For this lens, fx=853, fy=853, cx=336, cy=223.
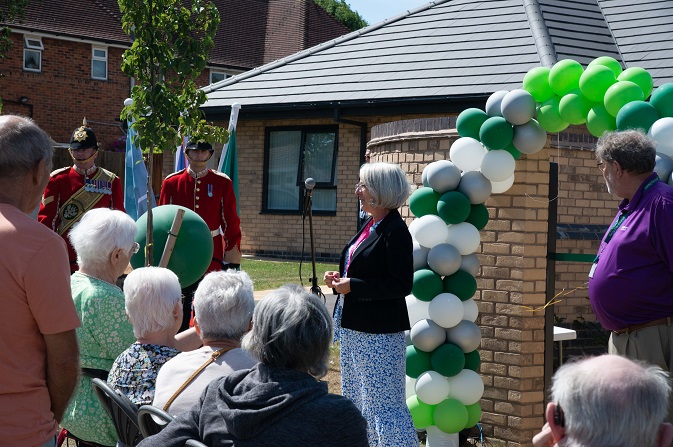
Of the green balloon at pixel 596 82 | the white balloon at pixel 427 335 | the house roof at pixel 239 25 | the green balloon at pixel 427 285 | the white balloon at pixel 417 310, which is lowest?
the white balloon at pixel 427 335

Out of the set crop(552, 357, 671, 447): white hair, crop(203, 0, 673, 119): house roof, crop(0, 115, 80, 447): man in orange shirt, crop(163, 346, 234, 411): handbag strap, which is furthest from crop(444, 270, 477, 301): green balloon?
crop(203, 0, 673, 119): house roof

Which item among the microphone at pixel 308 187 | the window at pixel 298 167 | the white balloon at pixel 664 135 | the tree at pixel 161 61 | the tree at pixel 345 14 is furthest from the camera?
the tree at pixel 345 14

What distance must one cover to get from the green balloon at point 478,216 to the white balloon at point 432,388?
104 cm

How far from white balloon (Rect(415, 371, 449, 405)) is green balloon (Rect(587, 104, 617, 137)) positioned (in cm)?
186

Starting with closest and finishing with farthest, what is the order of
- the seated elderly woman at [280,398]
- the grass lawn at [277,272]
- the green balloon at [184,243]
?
1. the seated elderly woman at [280,398]
2. the green balloon at [184,243]
3. the grass lawn at [277,272]

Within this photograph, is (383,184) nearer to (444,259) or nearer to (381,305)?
(381,305)

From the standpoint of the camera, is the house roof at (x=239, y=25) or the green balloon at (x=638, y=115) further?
the house roof at (x=239, y=25)

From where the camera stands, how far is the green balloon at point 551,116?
552 cm

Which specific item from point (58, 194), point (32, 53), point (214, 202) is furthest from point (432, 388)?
point (32, 53)

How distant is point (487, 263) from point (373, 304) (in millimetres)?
1438

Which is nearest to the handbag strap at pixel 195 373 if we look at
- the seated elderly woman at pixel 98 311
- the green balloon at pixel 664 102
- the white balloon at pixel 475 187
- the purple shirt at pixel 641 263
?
the seated elderly woman at pixel 98 311

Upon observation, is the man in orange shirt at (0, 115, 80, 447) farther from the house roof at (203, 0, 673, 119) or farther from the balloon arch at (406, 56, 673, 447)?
the house roof at (203, 0, 673, 119)

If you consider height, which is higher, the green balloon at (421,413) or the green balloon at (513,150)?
the green balloon at (513,150)

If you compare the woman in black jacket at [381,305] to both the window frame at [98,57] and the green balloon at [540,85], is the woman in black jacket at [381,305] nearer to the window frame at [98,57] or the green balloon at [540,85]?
the green balloon at [540,85]
